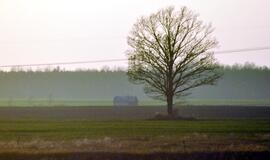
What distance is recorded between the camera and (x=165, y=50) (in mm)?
68688

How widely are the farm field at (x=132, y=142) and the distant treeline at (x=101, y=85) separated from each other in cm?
13280

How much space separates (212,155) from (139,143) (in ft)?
21.8

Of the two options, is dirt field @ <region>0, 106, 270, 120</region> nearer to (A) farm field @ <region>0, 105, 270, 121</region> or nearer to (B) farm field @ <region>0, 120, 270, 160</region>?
(A) farm field @ <region>0, 105, 270, 121</region>

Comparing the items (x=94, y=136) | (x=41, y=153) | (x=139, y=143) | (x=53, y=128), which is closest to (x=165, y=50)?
(x=53, y=128)

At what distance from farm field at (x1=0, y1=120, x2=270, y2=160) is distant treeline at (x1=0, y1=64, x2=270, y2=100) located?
436 ft

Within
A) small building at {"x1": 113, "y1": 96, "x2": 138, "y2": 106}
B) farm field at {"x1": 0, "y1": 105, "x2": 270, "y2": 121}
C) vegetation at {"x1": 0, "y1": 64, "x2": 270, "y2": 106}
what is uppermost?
vegetation at {"x1": 0, "y1": 64, "x2": 270, "y2": 106}

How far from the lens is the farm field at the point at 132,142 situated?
2822 centimetres

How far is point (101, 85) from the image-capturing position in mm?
188125

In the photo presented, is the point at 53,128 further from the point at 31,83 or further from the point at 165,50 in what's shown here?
the point at 31,83

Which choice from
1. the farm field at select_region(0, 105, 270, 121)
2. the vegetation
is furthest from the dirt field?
the vegetation

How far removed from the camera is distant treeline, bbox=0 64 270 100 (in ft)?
587

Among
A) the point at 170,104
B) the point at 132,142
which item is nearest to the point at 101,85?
the point at 170,104

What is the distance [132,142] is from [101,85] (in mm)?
153777

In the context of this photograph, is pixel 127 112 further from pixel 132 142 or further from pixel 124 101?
pixel 132 142
